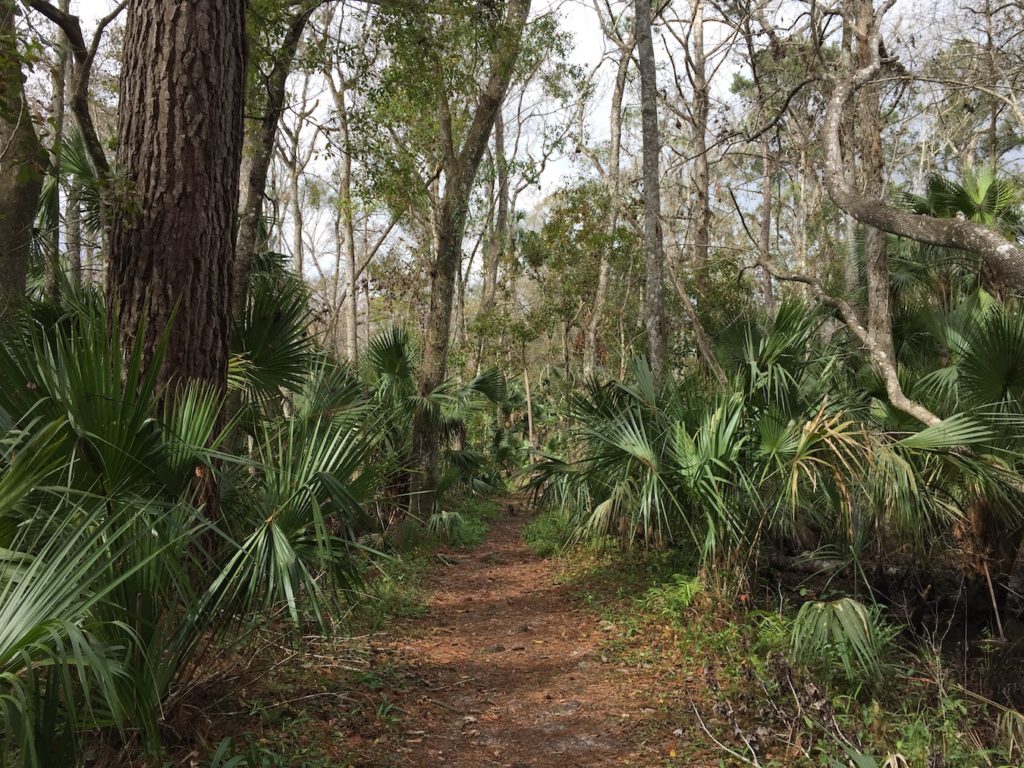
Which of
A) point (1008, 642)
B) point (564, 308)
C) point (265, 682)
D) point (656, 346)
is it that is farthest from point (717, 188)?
point (265, 682)

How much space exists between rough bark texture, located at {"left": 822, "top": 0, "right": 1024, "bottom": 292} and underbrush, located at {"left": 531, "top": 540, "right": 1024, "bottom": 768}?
2.57 meters

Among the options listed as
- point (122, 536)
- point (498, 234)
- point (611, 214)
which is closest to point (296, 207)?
point (498, 234)

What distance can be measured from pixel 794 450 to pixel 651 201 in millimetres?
4775

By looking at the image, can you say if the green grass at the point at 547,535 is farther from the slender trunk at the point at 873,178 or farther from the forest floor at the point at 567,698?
the slender trunk at the point at 873,178

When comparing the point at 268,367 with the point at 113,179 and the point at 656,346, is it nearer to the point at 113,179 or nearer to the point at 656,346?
the point at 113,179

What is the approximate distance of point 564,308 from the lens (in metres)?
18.2

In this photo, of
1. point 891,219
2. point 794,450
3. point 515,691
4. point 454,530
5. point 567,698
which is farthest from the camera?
point 454,530

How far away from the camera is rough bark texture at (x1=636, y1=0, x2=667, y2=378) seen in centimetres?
871

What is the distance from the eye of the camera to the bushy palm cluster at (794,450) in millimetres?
5008

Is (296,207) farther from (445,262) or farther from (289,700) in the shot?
(289,700)

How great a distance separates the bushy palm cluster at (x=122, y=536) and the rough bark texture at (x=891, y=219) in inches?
175

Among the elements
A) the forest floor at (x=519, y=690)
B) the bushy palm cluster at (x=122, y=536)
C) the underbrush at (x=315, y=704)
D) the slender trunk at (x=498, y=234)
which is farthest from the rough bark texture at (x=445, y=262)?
the slender trunk at (x=498, y=234)

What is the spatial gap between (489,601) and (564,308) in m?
11.7

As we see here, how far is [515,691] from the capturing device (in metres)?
4.89
